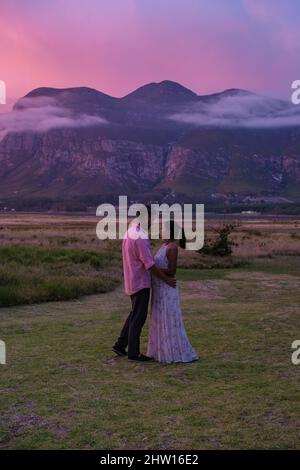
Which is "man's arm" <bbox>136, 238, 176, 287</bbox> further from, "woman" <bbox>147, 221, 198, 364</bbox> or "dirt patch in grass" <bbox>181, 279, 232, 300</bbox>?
"dirt patch in grass" <bbox>181, 279, 232, 300</bbox>

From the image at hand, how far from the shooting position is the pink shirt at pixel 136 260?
8.11 metres

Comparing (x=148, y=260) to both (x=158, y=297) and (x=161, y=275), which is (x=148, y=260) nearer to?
(x=161, y=275)

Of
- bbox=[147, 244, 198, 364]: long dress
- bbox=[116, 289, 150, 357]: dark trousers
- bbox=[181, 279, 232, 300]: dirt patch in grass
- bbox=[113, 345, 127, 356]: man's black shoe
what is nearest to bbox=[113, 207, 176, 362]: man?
bbox=[116, 289, 150, 357]: dark trousers

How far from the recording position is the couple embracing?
27.0 feet

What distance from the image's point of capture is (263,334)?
33.6ft

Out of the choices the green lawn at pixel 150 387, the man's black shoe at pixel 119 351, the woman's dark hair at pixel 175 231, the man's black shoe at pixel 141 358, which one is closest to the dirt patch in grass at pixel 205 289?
the green lawn at pixel 150 387

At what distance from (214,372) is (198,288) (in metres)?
10.6

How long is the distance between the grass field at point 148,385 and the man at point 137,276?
13.5 inches

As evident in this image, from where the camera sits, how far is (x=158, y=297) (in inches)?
328

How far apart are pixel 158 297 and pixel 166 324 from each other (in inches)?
15.5

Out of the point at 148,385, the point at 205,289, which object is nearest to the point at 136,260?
the point at 148,385

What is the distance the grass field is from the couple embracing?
285 millimetres

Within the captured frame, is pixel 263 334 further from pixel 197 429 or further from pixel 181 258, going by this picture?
pixel 181 258
